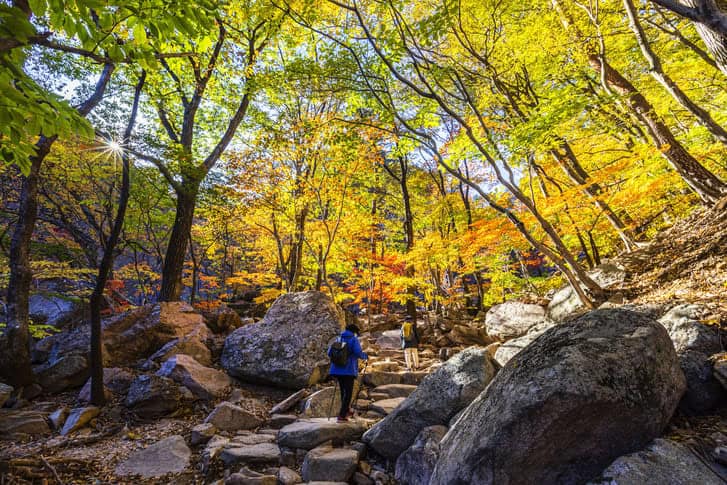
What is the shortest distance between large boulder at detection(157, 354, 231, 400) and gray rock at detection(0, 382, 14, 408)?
8.74 feet

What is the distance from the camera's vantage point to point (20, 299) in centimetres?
682

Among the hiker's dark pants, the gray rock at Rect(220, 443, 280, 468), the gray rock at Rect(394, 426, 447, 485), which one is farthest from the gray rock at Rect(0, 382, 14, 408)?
the gray rock at Rect(394, 426, 447, 485)

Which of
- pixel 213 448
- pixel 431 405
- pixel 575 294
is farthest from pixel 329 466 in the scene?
pixel 575 294

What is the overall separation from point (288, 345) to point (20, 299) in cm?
585

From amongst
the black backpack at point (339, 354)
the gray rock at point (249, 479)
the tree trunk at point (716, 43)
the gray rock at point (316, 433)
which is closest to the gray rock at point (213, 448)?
the gray rock at point (249, 479)

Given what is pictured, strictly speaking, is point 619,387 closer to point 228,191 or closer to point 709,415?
point 709,415

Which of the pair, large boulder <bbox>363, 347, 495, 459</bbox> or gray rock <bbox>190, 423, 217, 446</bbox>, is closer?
large boulder <bbox>363, 347, 495, 459</bbox>

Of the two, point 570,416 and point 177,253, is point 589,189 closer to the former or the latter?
point 570,416

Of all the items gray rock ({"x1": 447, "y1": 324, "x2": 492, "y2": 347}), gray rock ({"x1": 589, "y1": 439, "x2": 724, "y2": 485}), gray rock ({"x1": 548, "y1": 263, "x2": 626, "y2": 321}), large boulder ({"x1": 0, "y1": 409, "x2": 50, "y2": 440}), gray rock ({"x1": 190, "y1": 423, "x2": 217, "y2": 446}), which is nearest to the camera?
gray rock ({"x1": 589, "y1": 439, "x2": 724, "y2": 485})

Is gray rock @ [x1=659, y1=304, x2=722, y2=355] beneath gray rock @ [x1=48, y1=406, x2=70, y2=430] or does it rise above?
beneath

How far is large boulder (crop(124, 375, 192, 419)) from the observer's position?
5949 mm

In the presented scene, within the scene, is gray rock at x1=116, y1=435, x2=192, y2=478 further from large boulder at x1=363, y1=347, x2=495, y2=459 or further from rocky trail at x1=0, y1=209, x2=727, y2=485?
large boulder at x1=363, y1=347, x2=495, y2=459

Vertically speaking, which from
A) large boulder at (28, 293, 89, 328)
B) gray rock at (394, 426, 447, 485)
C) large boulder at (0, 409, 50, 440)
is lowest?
gray rock at (394, 426, 447, 485)

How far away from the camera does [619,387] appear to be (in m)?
2.73
